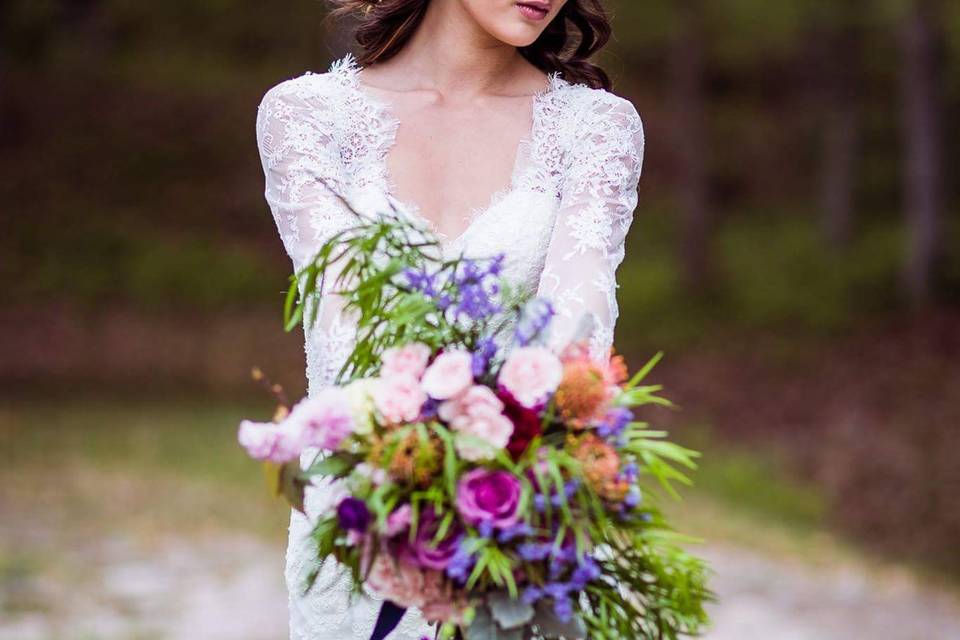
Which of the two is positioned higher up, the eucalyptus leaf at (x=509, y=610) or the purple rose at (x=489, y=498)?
the purple rose at (x=489, y=498)

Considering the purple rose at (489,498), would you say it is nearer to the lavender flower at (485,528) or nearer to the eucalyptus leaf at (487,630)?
the lavender flower at (485,528)

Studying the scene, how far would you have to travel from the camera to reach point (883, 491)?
11.2 metres

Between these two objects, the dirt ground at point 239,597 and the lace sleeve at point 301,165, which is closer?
the lace sleeve at point 301,165

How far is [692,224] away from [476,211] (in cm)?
1585

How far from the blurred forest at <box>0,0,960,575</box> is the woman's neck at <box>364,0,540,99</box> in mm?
7609

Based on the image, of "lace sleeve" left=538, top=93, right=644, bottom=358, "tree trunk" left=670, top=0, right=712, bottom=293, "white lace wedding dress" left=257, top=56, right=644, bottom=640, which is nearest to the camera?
"lace sleeve" left=538, top=93, right=644, bottom=358

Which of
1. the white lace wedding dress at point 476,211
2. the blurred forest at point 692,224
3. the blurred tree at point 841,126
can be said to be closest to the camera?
the white lace wedding dress at point 476,211

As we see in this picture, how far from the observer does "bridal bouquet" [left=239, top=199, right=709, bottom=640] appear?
188 centimetres

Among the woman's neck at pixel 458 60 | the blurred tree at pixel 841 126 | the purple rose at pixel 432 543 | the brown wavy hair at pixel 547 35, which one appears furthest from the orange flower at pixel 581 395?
the blurred tree at pixel 841 126

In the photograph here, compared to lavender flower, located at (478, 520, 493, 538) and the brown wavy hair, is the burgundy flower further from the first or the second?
the brown wavy hair

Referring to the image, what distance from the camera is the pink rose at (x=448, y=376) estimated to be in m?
1.90

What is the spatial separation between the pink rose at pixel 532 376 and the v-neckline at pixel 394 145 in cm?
96

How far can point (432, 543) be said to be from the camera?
1886 millimetres

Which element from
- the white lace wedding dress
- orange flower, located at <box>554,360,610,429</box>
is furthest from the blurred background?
orange flower, located at <box>554,360,610,429</box>
